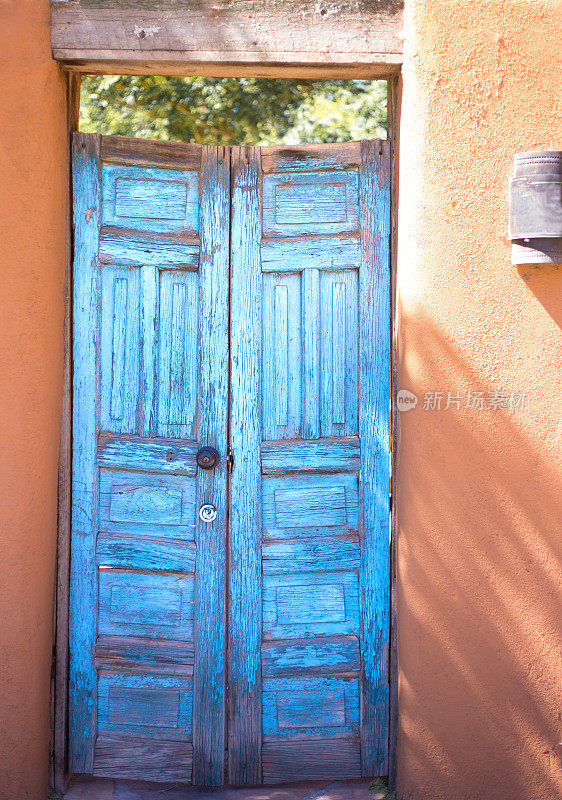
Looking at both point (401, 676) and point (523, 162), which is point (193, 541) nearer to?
point (401, 676)

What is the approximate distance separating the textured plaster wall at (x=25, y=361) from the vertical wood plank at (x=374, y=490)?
1169mm

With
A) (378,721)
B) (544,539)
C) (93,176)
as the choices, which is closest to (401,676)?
(378,721)

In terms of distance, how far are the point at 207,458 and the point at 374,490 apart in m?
0.65

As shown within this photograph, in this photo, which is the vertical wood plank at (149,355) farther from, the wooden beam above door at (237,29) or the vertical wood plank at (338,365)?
the wooden beam above door at (237,29)

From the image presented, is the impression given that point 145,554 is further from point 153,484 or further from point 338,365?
point 338,365

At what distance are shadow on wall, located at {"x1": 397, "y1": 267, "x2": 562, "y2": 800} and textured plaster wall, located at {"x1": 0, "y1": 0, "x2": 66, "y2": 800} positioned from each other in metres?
1.33

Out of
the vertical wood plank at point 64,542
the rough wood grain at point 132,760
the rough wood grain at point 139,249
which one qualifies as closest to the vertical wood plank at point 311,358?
the rough wood grain at point 139,249

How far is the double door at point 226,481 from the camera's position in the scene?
2.54 metres

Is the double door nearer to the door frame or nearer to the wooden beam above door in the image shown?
the door frame

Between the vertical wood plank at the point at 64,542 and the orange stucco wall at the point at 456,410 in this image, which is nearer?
the orange stucco wall at the point at 456,410

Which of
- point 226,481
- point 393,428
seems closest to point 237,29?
point 393,428

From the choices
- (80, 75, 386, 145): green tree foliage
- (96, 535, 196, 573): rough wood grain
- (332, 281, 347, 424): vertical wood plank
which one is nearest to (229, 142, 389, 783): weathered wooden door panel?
(332, 281, 347, 424): vertical wood plank

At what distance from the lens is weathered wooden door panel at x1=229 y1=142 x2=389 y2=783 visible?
254 centimetres

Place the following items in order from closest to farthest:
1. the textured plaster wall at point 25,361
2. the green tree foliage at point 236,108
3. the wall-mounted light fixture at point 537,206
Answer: the wall-mounted light fixture at point 537,206, the textured plaster wall at point 25,361, the green tree foliage at point 236,108
